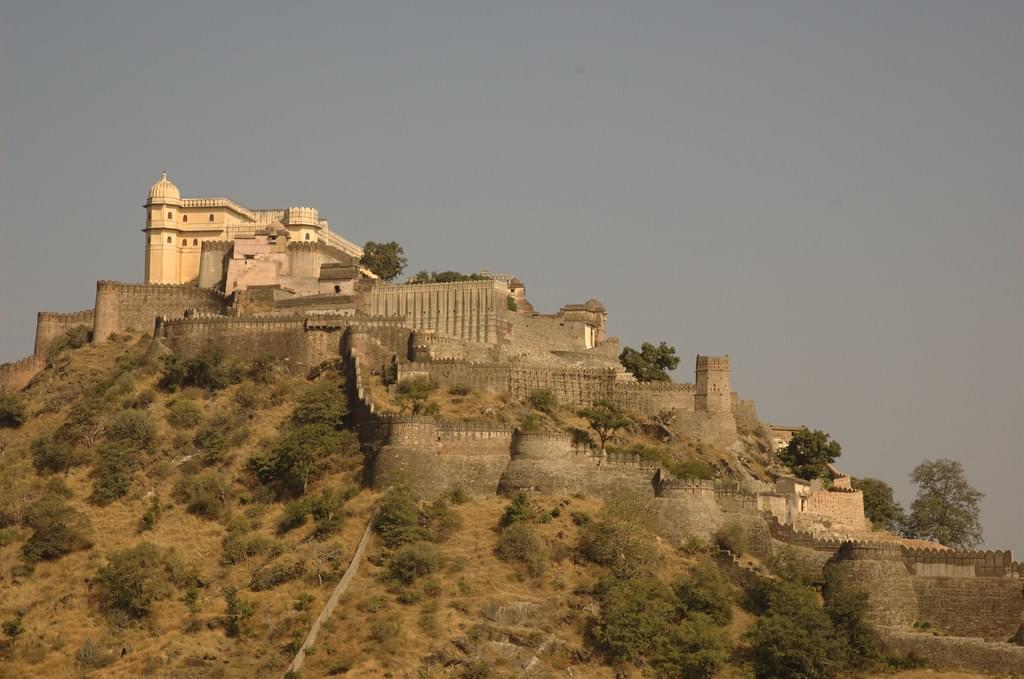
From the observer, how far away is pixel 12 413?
79000 millimetres

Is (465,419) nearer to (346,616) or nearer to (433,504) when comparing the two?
(433,504)

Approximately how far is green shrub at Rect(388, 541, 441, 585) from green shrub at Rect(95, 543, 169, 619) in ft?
24.6

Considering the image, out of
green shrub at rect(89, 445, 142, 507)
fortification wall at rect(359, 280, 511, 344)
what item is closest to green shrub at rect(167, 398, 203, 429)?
green shrub at rect(89, 445, 142, 507)

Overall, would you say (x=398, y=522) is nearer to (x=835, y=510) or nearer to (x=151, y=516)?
(x=151, y=516)

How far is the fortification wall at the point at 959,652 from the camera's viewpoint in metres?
58.1

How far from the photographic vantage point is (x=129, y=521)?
7019 cm

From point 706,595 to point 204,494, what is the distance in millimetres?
18311

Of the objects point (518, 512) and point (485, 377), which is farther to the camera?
point (485, 377)

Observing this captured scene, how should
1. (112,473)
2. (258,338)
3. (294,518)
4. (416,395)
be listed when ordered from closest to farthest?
(294,518), (112,473), (416,395), (258,338)

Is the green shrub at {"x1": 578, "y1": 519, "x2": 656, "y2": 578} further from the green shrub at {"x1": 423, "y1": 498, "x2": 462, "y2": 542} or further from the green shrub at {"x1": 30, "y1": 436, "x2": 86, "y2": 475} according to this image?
the green shrub at {"x1": 30, "y1": 436, "x2": 86, "y2": 475}

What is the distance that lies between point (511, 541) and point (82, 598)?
1353 centimetres

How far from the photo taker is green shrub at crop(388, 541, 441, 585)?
63.1 m

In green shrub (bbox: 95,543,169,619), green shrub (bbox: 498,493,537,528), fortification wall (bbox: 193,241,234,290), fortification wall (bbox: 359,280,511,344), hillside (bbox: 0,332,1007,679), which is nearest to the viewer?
hillside (bbox: 0,332,1007,679)

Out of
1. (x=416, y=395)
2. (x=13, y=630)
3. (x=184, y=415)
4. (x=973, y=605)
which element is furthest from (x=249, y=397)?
(x=973, y=605)
